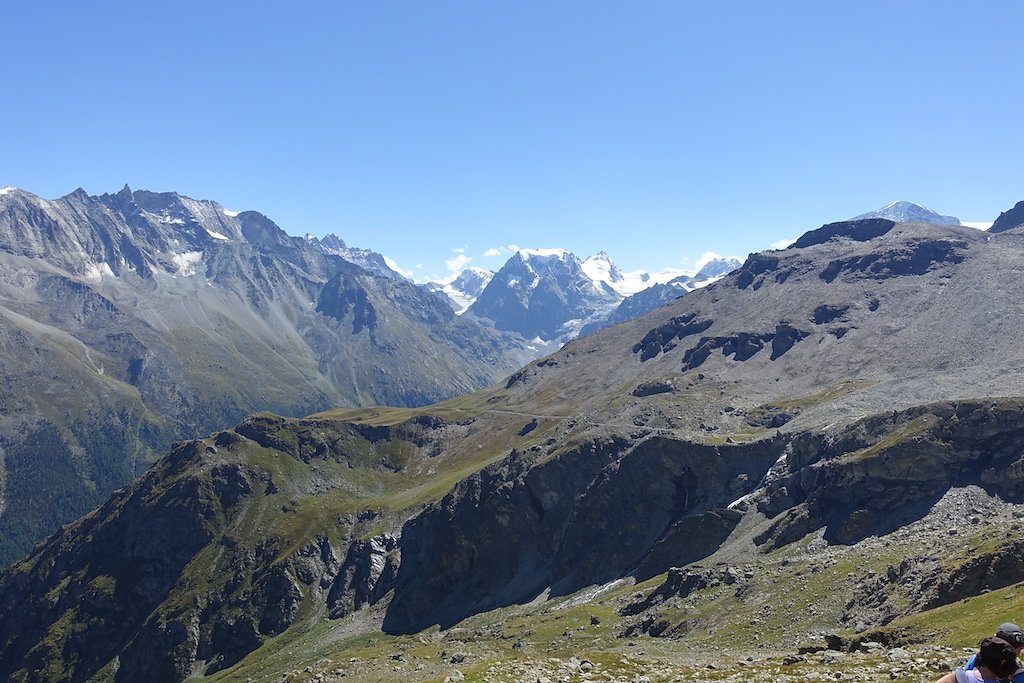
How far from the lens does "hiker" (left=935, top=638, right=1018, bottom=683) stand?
48.6 feet

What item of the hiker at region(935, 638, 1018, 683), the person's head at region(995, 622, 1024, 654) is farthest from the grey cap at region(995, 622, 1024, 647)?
the hiker at region(935, 638, 1018, 683)

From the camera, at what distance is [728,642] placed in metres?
77.5

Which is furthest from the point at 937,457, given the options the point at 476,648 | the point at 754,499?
the point at 476,648

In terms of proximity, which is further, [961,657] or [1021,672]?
[961,657]

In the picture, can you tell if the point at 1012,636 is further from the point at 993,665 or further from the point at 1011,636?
the point at 993,665

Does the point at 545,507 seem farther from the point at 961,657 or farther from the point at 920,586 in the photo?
the point at 961,657

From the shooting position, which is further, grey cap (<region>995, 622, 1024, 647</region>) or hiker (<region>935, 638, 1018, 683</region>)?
grey cap (<region>995, 622, 1024, 647</region>)

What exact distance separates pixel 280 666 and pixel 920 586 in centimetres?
15194

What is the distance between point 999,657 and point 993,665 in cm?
21

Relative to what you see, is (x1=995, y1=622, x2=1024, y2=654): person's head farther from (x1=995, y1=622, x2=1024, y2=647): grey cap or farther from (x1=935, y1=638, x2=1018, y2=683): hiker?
(x1=935, y1=638, x2=1018, y2=683): hiker

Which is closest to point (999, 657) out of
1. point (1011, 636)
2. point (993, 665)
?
point (993, 665)

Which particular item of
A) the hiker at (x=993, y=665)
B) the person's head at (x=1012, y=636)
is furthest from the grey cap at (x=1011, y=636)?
the hiker at (x=993, y=665)

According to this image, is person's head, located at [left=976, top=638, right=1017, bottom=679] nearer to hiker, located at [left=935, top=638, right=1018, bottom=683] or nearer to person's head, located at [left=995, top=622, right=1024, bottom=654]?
hiker, located at [left=935, top=638, right=1018, bottom=683]

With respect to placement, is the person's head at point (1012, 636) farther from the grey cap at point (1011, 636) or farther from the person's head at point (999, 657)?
the person's head at point (999, 657)
